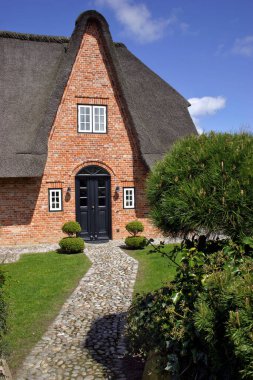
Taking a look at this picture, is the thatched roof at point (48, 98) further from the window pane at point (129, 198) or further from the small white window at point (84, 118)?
the window pane at point (129, 198)

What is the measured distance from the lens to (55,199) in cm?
1553

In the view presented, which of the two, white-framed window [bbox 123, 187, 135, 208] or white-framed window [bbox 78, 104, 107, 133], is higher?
white-framed window [bbox 78, 104, 107, 133]

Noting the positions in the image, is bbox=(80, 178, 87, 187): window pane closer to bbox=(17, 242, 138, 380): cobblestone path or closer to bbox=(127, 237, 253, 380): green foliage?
bbox=(17, 242, 138, 380): cobblestone path

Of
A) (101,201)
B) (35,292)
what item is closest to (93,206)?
(101,201)

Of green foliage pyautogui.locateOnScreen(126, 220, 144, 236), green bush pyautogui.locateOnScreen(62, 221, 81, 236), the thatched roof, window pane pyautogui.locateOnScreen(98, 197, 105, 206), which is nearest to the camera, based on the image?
green bush pyautogui.locateOnScreen(62, 221, 81, 236)

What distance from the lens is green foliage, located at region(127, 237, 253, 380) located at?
8.91 ft

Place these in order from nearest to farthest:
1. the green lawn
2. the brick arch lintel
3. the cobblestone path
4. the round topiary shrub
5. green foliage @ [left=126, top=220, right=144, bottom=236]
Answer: the cobblestone path
the green lawn
the round topiary shrub
green foliage @ [left=126, top=220, right=144, bottom=236]
the brick arch lintel

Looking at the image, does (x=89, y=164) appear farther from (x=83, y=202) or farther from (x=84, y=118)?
(x=84, y=118)

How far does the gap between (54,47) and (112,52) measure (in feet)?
12.1

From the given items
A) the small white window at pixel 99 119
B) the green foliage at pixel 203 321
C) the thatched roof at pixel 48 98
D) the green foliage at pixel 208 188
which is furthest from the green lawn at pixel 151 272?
the small white window at pixel 99 119

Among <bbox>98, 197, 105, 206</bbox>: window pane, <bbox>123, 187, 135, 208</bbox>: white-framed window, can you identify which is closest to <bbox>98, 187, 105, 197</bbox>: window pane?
<bbox>98, 197, 105, 206</bbox>: window pane

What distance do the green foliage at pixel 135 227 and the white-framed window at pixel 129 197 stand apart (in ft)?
4.25

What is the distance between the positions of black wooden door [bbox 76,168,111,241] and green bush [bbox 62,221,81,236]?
110 centimetres

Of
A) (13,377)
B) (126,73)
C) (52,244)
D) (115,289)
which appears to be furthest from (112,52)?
(13,377)
